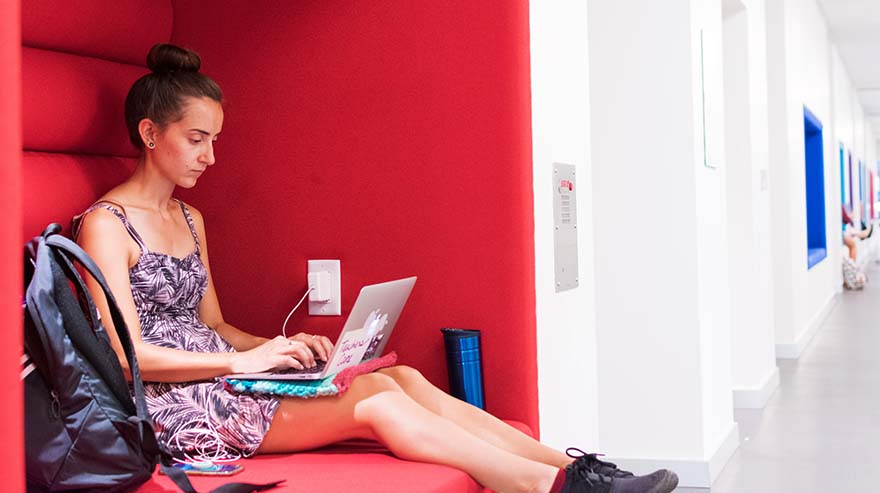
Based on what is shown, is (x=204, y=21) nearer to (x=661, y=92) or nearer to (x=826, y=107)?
(x=661, y=92)

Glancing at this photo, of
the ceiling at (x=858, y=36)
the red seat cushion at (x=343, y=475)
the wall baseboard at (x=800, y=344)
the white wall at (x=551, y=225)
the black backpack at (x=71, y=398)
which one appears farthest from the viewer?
the ceiling at (x=858, y=36)

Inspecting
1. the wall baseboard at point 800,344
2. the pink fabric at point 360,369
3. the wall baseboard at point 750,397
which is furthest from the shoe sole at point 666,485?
the wall baseboard at point 800,344

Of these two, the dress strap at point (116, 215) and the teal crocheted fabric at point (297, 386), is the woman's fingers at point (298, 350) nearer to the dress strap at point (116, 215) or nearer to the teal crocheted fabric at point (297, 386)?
the teal crocheted fabric at point (297, 386)

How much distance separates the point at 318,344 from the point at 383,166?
1.86 ft

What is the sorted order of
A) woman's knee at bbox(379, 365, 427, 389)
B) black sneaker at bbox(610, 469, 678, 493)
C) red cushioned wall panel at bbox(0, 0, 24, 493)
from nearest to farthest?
red cushioned wall panel at bbox(0, 0, 24, 493) < black sneaker at bbox(610, 469, 678, 493) < woman's knee at bbox(379, 365, 427, 389)

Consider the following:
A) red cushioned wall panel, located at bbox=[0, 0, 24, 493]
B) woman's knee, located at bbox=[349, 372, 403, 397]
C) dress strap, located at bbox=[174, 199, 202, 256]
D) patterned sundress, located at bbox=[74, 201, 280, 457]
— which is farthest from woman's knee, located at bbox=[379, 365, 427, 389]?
red cushioned wall panel, located at bbox=[0, 0, 24, 493]

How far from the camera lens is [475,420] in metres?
2.57

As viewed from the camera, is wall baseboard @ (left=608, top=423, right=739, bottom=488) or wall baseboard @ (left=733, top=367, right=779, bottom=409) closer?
wall baseboard @ (left=608, top=423, right=739, bottom=488)

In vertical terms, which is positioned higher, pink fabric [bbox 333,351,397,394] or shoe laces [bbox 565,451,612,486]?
pink fabric [bbox 333,351,397,394]

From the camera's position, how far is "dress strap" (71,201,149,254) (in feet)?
8.05

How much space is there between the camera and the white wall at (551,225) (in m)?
2.88

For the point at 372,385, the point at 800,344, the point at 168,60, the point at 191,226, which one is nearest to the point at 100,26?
the point at 168,60

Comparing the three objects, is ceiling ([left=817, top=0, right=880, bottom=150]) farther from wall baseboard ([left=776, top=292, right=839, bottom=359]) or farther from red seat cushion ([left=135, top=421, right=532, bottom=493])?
red seat cushion ([left=135, top=421, right=532, bottom=493])

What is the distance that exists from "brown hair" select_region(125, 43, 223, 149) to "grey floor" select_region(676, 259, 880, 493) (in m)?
2.70
